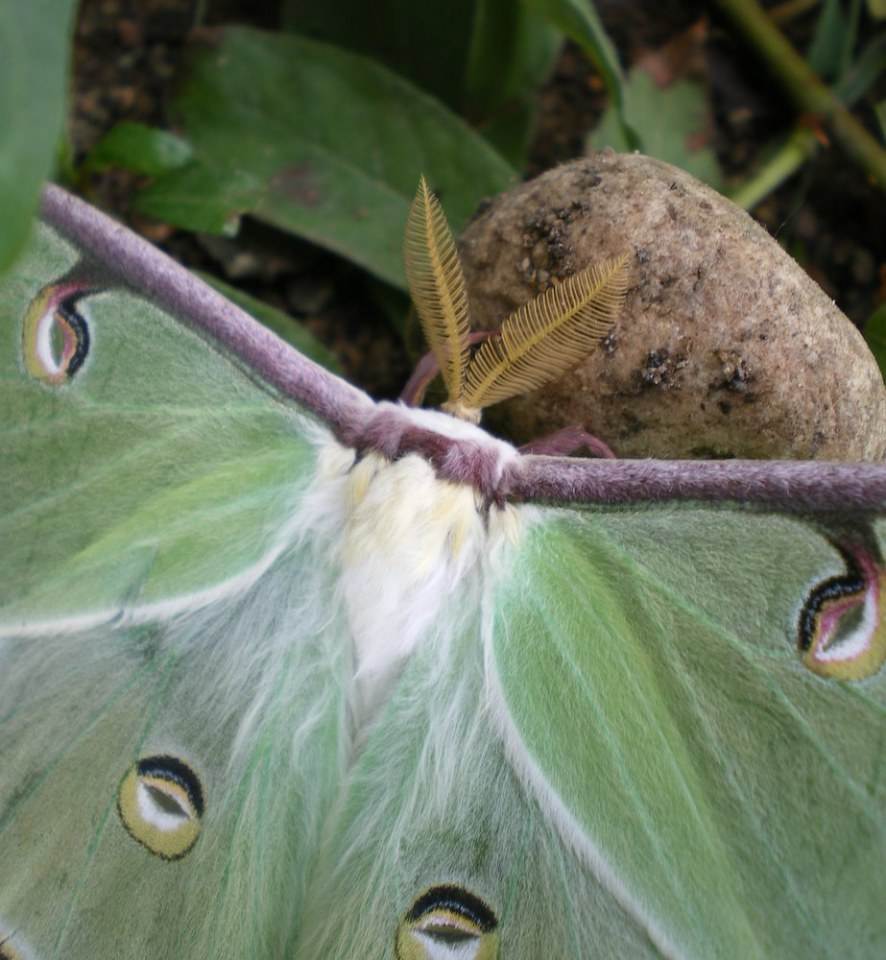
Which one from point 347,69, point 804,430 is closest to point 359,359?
point 347,69

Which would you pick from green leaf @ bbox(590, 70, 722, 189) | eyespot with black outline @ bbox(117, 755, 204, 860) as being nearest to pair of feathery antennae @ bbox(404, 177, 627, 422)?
eyespot with black outline @ bbox(117, 755, 204, 860)

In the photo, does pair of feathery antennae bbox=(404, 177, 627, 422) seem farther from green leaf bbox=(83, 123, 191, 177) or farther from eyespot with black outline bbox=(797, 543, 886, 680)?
green leaf bbox=(83, 123, 191, 177)

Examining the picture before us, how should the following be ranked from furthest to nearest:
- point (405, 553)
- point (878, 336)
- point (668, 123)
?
1. point (668, 123)
2. point (878, 336)
3. point (405, 553)

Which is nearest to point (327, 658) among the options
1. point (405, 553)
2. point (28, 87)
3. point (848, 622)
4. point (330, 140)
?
point (405, 553)

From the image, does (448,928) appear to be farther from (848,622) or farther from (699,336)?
(699,336)

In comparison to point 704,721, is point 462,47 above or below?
above
